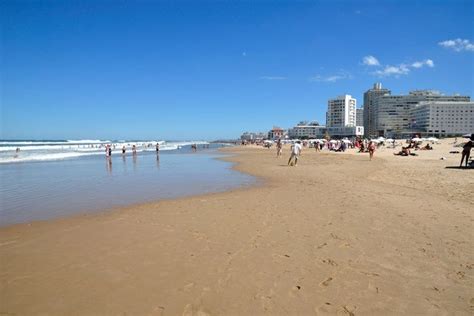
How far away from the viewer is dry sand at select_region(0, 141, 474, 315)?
12.3 ft

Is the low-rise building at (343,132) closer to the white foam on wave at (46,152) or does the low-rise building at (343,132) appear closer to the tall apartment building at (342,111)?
the tall apartment building at (342,111)

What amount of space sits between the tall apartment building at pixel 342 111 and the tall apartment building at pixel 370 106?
7.68 meters

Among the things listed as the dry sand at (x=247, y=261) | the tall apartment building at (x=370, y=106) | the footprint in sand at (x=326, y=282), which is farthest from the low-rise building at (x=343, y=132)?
the footprint in sand at (x=326, y=282)

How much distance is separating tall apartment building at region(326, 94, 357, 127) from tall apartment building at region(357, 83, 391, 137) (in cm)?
768

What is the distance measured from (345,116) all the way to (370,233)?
196830 mm

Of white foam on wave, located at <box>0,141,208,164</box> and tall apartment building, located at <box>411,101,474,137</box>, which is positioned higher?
tall apartment building, located at <box>411,101,474,137</box>

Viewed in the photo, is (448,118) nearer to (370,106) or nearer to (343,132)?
(343,132)

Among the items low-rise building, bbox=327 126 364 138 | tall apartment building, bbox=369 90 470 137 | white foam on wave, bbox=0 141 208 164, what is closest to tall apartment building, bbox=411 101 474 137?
tall apartment building, bbox=369 90 470 137

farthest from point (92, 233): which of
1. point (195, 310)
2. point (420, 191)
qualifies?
point (420, 191)

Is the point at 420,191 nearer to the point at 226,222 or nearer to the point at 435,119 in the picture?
the point at 226,222

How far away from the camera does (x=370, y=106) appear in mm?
184125

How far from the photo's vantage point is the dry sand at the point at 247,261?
12.3ft

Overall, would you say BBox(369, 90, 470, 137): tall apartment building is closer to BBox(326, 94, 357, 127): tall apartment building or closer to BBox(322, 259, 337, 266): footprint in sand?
BBox(326, 94, 357, 127): tall apartment building

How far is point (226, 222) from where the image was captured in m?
7.48
